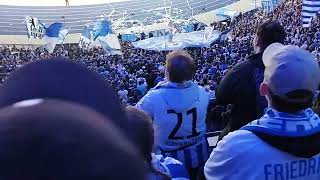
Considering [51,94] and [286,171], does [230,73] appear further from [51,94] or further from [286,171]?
[51,94]

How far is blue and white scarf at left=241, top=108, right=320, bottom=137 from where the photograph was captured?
6.11 feet

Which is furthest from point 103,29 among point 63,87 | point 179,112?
point 63,87

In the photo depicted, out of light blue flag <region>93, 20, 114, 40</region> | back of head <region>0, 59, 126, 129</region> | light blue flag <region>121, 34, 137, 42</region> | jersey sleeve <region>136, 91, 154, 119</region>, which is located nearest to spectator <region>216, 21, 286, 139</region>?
jersey sleeve <region>136, 91, 154, 119</region>

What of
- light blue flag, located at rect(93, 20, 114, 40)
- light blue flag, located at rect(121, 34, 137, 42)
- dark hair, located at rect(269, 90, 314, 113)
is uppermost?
dark hair, located at rect(269, 90, 314, 113)

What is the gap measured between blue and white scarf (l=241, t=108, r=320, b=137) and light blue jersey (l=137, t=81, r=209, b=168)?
130 centimetres

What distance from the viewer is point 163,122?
321 centimetres

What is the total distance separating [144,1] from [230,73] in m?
44.4

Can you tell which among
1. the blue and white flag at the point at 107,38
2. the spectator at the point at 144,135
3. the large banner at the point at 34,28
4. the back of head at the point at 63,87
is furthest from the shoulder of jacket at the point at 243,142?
the large banner at the point at 34,28

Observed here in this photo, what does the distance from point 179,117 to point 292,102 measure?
1.39 metres

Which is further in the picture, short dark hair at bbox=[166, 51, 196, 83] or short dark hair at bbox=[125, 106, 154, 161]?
short dark hair at bbox=[166, 51, 196, 83]

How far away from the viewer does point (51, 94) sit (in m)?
1.02

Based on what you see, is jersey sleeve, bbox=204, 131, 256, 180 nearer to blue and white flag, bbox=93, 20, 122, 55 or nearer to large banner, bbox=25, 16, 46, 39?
blue and white flag, bbox=93, 20, 122, 55

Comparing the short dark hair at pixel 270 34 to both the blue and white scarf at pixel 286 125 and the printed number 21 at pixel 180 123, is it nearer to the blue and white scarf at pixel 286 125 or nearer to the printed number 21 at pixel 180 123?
the printed number 21 at pixel 180 123

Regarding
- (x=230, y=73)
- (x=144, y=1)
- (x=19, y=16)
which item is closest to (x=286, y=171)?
(x=230, y=73)
